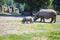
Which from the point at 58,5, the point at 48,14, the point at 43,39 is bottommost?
the point at 58,5

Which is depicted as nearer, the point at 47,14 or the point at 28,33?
the point at 28,33

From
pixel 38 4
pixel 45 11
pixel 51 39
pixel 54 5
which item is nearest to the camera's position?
pixel 51 39

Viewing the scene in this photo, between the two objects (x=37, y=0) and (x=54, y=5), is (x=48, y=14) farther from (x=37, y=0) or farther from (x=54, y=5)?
(x=54, y=5)

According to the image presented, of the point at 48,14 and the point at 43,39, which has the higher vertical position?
the point at 43,39

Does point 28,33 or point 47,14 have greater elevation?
point 28,33

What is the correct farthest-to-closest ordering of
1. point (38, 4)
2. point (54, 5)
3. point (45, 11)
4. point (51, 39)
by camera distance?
point (54, 5)
point (38, 4)
point (45, 11)
point (51, 39)

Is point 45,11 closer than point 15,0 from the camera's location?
Yes

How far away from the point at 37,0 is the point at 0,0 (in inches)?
867

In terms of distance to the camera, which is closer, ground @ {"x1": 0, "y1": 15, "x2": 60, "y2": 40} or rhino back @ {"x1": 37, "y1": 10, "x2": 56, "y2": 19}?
ground @ {"x1": 0, "y1": 15, "x2": 60, "y2": 40}

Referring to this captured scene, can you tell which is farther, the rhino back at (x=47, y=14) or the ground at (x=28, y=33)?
the rhino back at (x=47, y=14)

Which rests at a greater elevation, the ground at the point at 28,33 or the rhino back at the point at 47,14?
the ground at the point at 28,33

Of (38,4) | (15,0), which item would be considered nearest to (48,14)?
(38,4)

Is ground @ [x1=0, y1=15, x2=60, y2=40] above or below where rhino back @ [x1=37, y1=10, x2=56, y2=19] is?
above

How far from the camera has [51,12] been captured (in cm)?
3052
